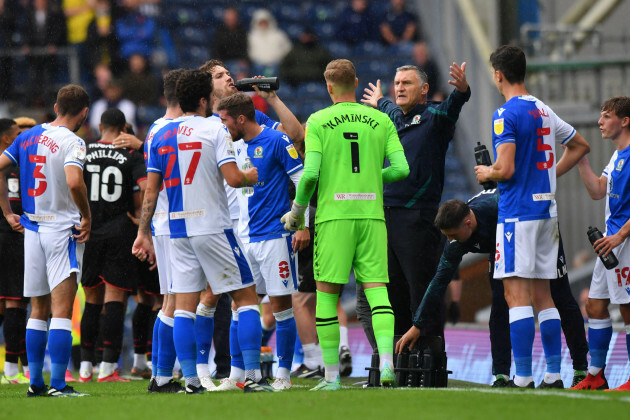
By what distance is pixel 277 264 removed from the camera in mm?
7820

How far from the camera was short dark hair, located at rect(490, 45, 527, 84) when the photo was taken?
23.6ft

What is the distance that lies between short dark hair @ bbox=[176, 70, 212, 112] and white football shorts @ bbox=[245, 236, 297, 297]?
1.20 m

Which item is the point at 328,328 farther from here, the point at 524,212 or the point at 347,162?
the point at 524,212

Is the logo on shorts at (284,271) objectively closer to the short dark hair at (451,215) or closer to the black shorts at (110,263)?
the short dark hair at (451,215)

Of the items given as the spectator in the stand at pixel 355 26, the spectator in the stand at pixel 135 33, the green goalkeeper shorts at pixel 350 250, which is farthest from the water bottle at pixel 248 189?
the spectator in the stand at pixel 355 26

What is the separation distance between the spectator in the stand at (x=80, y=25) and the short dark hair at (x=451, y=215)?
11890mm

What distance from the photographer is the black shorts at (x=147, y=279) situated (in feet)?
33.4

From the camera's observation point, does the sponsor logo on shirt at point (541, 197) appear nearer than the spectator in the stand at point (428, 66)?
Yes

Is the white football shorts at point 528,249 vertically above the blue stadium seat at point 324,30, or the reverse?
the blue stadium seat at point 324,30

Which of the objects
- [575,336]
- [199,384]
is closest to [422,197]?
[575,336]

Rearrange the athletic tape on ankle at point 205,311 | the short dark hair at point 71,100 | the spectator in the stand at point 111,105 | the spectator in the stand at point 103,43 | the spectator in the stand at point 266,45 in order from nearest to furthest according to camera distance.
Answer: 1. the short dark hair at point 71,100
2. the athletic tape on ankle at point 205,311
3. the spectator in the stand at point 111,105
4. the spectator in the stand at point 103,43
5. the spectator in the stand at point 266,45

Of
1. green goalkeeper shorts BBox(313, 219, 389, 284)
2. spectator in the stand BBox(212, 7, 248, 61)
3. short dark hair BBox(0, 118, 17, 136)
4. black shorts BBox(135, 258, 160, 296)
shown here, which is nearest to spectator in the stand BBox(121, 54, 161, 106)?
spectator in the stand BBox(212, 7, 248, 61)

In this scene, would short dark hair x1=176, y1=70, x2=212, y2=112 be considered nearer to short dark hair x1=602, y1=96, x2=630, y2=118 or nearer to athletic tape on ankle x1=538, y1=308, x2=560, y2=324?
athletic tape on ankle x1=538, y1=308, x2=560, y2=324

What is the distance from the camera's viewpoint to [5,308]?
10164mm
